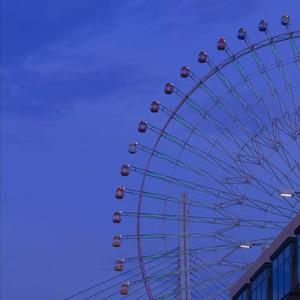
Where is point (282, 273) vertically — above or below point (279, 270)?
below

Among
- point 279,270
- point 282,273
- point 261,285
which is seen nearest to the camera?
point 282,273

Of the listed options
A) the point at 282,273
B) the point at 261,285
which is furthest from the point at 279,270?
the point at 261,285

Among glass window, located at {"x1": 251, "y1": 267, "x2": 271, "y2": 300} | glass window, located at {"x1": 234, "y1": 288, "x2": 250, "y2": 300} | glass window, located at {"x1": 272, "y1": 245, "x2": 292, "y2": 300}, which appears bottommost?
glass window, located at {"x1": 272, "y1": 245, "x2": 292, "y2": 300}

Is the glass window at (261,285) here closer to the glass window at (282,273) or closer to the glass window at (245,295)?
the glass window at (282,273)

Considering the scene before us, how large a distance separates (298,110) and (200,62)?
7079mm

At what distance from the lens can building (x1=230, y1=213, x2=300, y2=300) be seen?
42250mm

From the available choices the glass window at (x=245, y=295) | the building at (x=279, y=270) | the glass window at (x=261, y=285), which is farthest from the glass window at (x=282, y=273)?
the glass window at (x=245, y=295)

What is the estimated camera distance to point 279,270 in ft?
146

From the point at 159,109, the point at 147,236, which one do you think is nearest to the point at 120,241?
the point at 147,236

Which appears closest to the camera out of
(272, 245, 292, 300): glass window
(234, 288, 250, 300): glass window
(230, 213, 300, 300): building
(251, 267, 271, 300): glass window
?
(230, 213, 300, 300): building

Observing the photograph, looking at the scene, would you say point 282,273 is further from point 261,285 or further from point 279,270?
point 261,285

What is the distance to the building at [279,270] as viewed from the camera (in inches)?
1663

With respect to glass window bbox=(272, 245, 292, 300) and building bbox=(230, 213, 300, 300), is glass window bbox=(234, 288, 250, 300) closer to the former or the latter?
building bbox=(230, 213, 300, 300)

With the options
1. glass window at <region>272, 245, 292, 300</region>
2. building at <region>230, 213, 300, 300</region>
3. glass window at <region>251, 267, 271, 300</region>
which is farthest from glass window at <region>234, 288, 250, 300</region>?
glass window at <region>272, 245, 292, 300</region>
